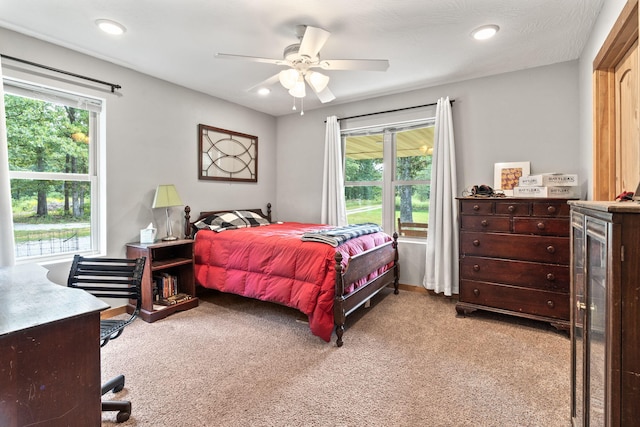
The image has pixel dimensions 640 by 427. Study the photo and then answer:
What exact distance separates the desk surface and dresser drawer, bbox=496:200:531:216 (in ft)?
9.84

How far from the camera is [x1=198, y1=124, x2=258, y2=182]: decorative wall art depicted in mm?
3943

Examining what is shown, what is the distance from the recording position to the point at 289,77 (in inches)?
96.3

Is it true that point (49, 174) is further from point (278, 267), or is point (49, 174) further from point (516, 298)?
point (516, 298)

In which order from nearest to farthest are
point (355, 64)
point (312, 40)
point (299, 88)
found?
point (312, 40), point (355, 64), point (299, 88)

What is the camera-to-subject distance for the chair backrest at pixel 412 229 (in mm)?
3929

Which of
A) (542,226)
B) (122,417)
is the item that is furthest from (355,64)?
(122,417)

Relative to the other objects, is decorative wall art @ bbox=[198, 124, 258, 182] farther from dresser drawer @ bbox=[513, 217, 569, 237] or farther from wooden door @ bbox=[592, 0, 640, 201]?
wooden door @ bbox=[592, 0, 640, 201]

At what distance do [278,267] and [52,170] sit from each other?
7.25 ft

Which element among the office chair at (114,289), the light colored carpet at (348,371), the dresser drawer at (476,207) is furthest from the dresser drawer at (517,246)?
the office chair at (114,289)

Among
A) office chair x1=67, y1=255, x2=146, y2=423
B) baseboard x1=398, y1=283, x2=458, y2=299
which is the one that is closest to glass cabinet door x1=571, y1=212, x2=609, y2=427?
office chair x1=67, y1=255, x2=146, y2=423

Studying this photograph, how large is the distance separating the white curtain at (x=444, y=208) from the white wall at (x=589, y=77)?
1106 millimetres

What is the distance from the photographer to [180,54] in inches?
113

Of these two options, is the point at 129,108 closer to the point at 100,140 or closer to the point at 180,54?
the point at 100,140

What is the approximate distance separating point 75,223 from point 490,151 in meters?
4.24
